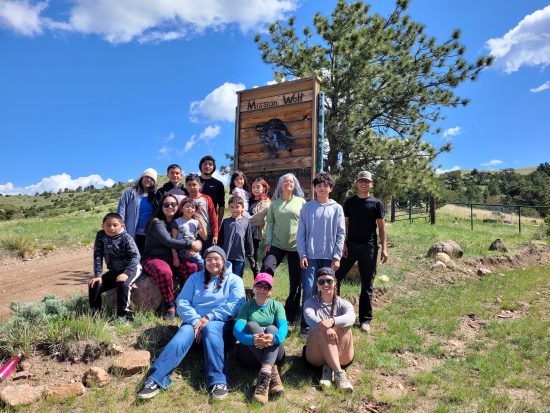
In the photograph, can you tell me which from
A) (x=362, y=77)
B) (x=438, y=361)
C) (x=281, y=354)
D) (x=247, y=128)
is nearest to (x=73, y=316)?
(x=281, y=354)

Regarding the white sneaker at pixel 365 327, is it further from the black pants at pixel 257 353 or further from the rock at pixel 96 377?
the rock at pixel 96 377

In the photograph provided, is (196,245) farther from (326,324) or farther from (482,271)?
(482,271)

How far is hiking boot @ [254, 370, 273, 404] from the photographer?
3320 mm

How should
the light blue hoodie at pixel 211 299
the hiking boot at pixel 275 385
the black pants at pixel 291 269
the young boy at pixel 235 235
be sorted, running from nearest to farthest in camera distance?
the hiking boot at pixel 275 385 < the light blue hoodie at pixel 211 299 < the black pants at pixel 291 269 < the young boy at pixel 235 235

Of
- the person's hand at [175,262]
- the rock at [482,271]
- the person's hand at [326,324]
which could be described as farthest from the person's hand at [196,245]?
the rock at [482,271]

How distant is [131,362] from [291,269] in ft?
6.75

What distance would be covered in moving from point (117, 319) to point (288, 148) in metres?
4.07

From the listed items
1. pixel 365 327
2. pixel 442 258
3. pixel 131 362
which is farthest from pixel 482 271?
pixel 131 362

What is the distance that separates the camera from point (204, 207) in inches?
202

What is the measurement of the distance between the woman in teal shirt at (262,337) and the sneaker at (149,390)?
809mm

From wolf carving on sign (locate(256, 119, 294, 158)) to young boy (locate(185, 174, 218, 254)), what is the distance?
237 cm

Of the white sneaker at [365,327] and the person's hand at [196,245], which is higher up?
the person's hand at [196,245]

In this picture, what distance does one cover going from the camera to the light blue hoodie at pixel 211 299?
3922 millimetres

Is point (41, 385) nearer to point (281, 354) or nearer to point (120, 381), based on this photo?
point (120, 381)
